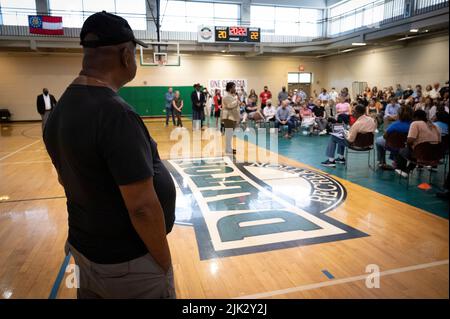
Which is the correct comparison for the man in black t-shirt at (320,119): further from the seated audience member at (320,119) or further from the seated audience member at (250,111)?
the seated audience member at (250,111)

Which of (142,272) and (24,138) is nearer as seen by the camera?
(142,272)

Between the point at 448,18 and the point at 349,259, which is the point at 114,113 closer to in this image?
the point at 448,18

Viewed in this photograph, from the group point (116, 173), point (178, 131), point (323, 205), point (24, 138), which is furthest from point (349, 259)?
point (24, 138)

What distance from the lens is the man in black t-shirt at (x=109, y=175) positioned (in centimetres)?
90

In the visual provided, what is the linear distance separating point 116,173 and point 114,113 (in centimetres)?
17

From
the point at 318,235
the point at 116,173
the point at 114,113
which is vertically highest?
the point at 114,113

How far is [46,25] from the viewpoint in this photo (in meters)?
13.7

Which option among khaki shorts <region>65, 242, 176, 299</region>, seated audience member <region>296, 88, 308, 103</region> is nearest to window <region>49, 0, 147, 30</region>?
seated audience member <region>296, 88, 308, 103</region>

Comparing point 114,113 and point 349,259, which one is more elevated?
point 114,113

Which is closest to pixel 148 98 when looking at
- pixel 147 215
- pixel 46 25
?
pixel 46 25

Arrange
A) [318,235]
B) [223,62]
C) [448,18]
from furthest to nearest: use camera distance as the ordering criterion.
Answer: [223,62], [318,235], [448,18]

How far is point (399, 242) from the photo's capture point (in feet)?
10.0

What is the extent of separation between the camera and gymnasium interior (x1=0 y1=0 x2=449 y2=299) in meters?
2.11

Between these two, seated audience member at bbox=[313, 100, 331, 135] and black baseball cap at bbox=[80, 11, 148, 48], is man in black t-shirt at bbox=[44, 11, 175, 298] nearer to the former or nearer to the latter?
black baseball cap at bbox=[80, 11, 148, 48]
